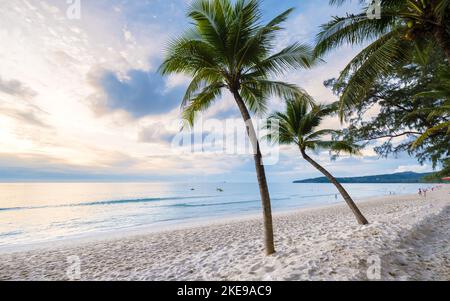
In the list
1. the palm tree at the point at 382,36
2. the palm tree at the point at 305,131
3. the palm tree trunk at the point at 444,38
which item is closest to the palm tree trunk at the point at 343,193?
the palm tree at the point at 305,131

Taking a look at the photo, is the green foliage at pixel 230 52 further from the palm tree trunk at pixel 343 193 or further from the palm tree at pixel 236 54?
the palm tree trunk at pixel 343 193

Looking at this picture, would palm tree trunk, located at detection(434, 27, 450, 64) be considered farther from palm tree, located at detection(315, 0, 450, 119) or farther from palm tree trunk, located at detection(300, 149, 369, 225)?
palm tree trunk, located at detection(300, 149, 369, 225)

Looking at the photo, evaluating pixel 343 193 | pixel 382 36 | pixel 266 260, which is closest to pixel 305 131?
pixel 343 193

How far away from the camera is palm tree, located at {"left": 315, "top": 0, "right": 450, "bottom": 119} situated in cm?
415

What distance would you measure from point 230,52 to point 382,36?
12.0 feet

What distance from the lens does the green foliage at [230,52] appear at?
15.7 ft

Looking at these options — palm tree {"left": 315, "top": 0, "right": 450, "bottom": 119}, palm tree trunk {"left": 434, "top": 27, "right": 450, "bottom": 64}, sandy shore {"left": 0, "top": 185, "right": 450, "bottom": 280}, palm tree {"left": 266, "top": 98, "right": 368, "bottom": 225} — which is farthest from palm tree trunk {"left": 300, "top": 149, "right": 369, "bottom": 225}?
palm tree trunk {"left": 434, "top": 27, "right": 450, "bottom": 64}

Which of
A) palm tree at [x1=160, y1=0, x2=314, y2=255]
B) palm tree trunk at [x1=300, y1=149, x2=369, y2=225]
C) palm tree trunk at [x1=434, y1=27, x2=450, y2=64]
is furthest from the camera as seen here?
palm tree trunk at [x1=300, y1=149, x2=369, y2=225]

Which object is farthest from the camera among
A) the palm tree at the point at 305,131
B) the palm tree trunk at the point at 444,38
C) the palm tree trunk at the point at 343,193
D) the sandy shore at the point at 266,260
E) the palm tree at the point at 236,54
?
the palm tree at the point at 305,131

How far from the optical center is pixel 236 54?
484cm

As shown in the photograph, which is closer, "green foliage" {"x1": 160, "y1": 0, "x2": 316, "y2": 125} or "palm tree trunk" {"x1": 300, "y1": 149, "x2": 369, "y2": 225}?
"green foliage" {"x1": 160, "y1": 0, "x2": 316, "y2": 125}

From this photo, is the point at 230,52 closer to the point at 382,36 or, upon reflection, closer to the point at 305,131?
the point at 382,36
